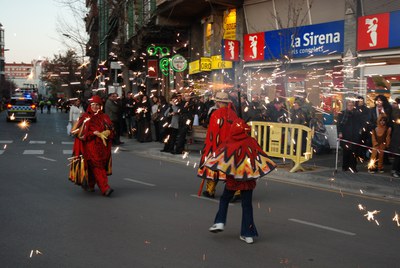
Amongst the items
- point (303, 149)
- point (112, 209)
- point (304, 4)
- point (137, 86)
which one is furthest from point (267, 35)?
point (137, 86)

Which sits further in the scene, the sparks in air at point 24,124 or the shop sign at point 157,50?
the sparks in air at point 24,124

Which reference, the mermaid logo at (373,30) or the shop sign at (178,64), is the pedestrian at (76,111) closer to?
the shop sign at (178,64)

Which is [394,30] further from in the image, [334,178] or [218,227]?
[218,227]

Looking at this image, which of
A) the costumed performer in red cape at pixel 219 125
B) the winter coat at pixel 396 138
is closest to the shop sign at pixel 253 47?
the winter coat at pixel 396 138

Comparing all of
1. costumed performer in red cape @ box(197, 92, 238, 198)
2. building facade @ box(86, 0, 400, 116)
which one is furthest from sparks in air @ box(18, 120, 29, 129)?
costumed performer in red cape @ box(197, 92, 238, 198)

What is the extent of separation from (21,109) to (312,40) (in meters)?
24.1

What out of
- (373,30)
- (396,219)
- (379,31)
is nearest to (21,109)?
(373,30)

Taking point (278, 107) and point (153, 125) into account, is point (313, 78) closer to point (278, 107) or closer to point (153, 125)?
point (278, 107)

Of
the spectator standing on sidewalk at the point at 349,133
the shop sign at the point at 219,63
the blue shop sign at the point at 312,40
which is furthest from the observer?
the shop sign at the point at 219,63

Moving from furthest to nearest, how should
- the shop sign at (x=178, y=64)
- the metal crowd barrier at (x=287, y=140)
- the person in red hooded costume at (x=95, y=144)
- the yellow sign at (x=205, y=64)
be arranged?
the shop sign at (x=178, y=64), the yellow sign at (x=205, y=64), the metal crowd barrier at (x=287, y=140), the person in red hooded costume at (x=95, y=144)

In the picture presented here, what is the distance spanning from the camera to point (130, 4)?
29.6m

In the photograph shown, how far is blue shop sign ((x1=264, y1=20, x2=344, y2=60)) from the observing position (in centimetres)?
1714

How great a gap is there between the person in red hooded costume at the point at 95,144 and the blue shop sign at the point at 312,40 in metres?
8.80

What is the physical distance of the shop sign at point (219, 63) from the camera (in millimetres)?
22547
